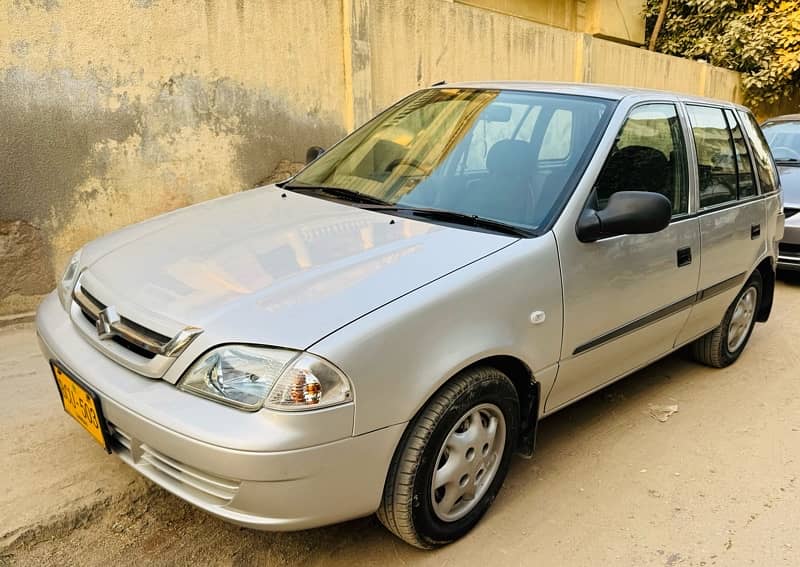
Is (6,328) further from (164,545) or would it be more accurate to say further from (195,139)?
(164,545)

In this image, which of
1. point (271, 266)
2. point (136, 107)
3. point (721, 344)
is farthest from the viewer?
point (136, 107)

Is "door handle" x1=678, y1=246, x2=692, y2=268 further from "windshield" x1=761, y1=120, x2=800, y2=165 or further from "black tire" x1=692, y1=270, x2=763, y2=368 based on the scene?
"windshield" x1=761, y1=120, x2=800, y2=165

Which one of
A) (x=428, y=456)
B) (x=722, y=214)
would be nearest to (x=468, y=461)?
(x=428, y=456)

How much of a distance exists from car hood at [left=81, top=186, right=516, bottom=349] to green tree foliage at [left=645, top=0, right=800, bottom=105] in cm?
1285

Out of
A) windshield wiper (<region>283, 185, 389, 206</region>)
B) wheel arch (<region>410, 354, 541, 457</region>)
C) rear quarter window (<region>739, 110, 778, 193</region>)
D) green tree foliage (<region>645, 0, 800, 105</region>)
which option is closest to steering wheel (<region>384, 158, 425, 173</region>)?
windshield wiper (<region>283, 185, 389, 206</region>)

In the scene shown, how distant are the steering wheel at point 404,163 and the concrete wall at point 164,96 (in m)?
2.52

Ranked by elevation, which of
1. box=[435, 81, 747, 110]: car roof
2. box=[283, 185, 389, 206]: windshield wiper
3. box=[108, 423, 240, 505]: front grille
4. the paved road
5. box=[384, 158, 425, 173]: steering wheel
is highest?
box=[435, 81, 747, 110]: car roof

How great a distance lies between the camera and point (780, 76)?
42.0 feet

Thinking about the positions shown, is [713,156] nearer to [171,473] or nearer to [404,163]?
[404,163]

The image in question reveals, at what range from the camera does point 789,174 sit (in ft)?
22.7

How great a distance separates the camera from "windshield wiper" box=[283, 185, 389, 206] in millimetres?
3034

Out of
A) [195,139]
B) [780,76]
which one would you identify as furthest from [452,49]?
[780,76]

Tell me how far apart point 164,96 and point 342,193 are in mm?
2528

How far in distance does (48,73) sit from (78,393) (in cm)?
300
